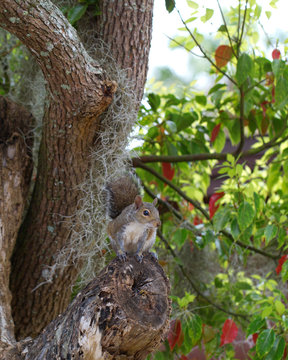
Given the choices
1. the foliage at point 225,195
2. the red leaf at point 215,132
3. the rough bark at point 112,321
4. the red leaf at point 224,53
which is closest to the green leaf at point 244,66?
the foliage at point 225,195

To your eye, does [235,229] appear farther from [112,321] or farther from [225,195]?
[112,321]

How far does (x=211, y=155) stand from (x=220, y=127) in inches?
6.5

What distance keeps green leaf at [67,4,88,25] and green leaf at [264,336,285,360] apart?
1319 millimetres

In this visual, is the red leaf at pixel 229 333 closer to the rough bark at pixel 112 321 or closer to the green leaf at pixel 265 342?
the green leaf at pixel 265 342

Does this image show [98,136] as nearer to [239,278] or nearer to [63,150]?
[63,150]

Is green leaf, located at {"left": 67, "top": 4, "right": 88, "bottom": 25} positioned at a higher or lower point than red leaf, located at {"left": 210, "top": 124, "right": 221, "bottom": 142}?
higher

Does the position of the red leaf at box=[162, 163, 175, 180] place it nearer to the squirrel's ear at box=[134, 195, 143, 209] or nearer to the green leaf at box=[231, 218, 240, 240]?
the green leaf at box=[231, 218, 240, 240]

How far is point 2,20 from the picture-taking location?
1324 mm

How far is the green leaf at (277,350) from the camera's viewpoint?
5.51ft

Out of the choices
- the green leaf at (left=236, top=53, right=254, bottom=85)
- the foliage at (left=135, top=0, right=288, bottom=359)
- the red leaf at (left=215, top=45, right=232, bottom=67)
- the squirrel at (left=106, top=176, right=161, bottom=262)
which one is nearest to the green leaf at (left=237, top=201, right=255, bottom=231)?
the foliage at (left=135, top=0, right=288, bottom=359)

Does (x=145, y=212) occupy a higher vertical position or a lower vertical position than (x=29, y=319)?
higher

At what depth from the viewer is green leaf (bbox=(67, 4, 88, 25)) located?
1674 mm

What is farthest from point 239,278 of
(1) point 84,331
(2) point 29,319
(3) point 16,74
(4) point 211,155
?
(1) point 84,331

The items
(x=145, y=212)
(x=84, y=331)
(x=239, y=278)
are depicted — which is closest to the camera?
(x=84, y=331)
